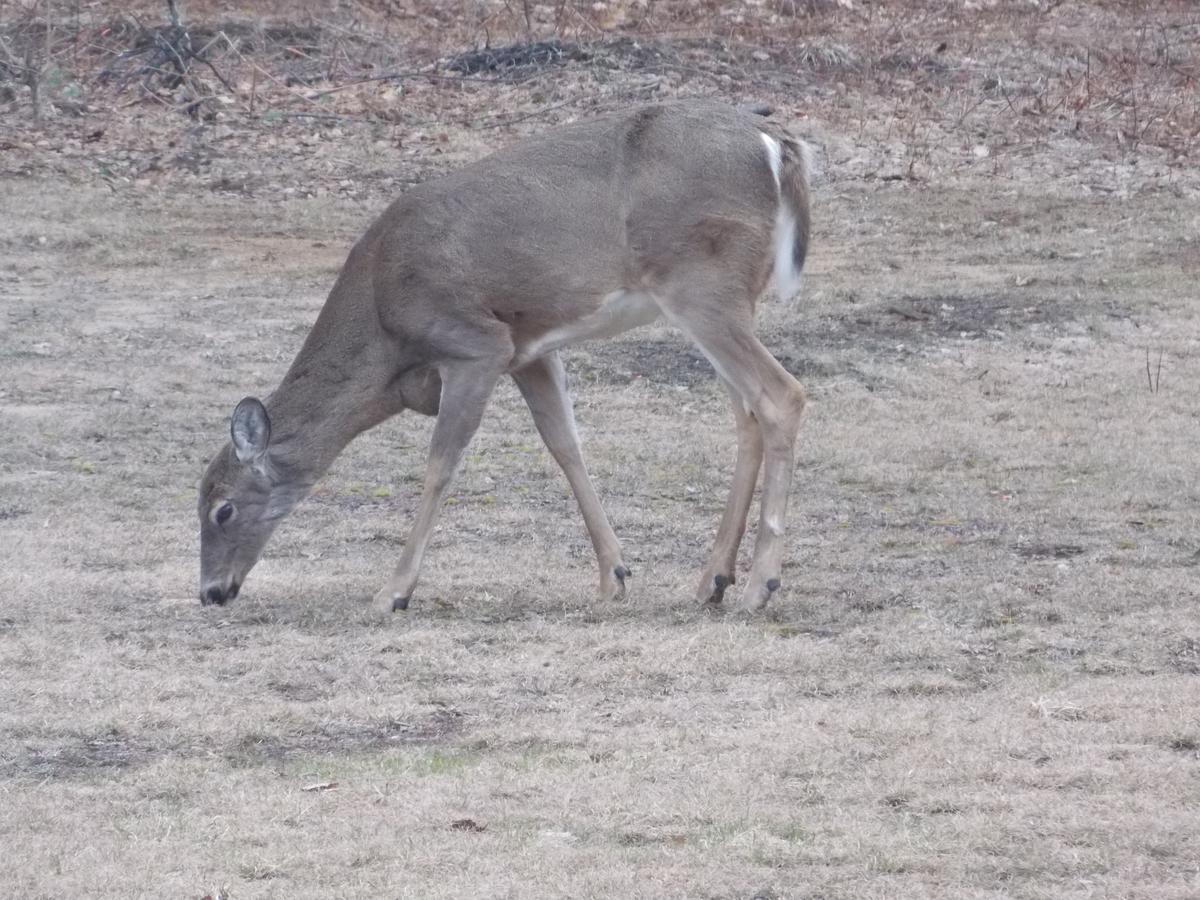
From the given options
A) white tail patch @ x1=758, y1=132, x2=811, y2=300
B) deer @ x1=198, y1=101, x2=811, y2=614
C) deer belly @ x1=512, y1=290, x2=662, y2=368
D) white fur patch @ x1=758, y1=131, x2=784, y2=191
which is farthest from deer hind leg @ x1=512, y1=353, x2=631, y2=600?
white fur patch @ x1=758, y1=131, x2=784, y2=191

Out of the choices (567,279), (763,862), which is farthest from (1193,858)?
(567,279)

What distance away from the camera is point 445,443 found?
8148mm

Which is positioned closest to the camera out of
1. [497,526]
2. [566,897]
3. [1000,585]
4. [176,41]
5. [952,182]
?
[566,897]

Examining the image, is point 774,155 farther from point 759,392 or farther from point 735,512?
point 735,512

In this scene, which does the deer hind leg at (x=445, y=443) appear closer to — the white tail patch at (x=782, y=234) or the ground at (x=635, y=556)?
the ground at (x=635, y=556)

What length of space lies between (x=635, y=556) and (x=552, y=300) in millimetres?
1512

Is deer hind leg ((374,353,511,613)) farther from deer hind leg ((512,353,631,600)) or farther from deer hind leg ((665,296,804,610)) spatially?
deer hind leg ((665,296,804,610))

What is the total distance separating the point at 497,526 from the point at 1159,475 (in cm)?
351

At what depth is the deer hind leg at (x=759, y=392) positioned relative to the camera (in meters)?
7.85

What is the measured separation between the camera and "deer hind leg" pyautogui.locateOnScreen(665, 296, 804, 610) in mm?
7848

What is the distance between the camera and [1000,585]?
783cm

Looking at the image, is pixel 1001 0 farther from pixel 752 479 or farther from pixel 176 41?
pixel 752 479

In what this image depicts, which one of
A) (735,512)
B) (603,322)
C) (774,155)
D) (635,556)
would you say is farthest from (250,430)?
(774,155)

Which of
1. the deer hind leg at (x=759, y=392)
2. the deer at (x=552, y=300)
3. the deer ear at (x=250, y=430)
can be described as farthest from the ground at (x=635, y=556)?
the deer ear at (x=250, y=430)
